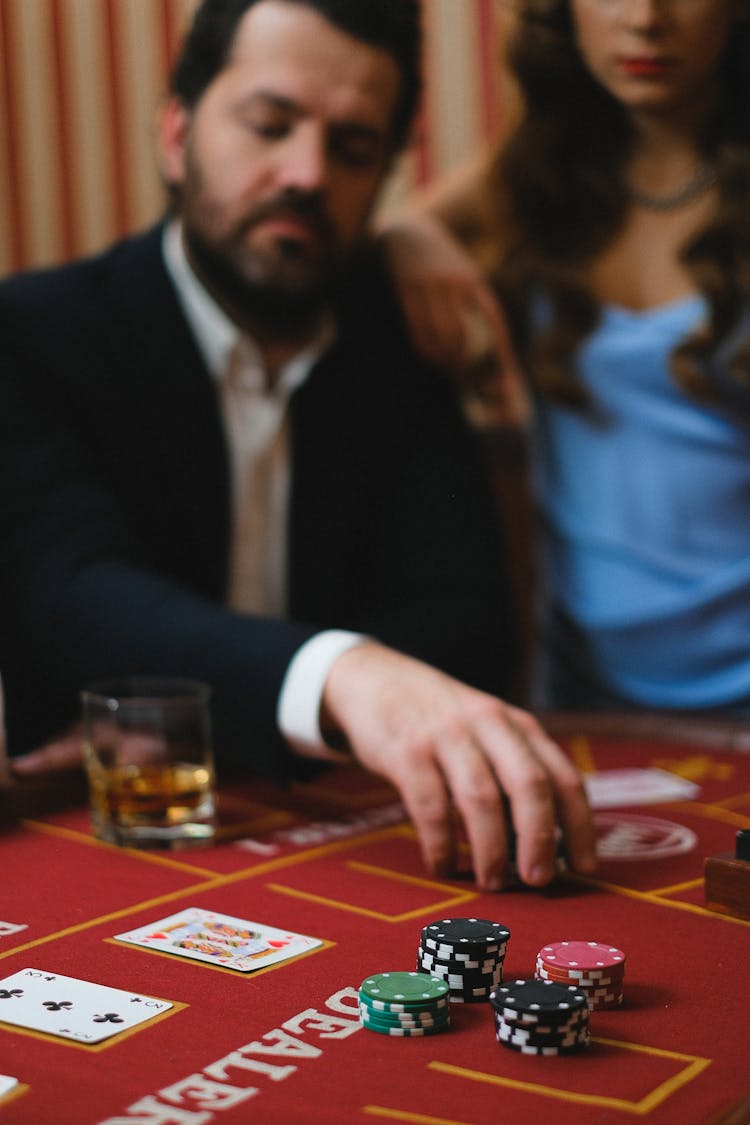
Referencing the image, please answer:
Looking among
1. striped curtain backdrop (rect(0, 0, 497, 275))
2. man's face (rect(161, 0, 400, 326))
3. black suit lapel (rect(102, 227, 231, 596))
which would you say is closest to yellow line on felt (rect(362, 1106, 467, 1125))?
black suit lapel (rect(102, 227, 231, 596))

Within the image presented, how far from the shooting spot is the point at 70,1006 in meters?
0.91

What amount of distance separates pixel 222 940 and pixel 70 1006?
0.53 ft

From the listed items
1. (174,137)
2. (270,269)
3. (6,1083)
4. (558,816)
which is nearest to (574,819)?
(558,816)

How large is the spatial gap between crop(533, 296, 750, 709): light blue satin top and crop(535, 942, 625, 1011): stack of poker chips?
1252 millimetres

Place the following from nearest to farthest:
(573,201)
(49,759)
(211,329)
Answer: (49,759)
(211,329)
(573,201)

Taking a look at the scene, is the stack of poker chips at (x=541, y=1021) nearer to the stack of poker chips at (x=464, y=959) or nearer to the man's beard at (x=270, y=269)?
the stack of poker chips at (x=464, y=959)

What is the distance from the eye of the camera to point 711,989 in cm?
97

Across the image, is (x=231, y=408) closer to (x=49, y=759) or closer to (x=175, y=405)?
(x=175, y=405)

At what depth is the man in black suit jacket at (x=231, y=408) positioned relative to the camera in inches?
69.4

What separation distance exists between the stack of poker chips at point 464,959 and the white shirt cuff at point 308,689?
1.54 feet

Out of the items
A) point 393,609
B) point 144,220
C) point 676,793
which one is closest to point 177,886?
point 676,793

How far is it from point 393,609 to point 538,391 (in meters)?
0.48

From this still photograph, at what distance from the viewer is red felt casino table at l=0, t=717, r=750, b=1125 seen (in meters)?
0.80

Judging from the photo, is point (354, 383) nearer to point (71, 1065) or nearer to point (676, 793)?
point (676, 793)
